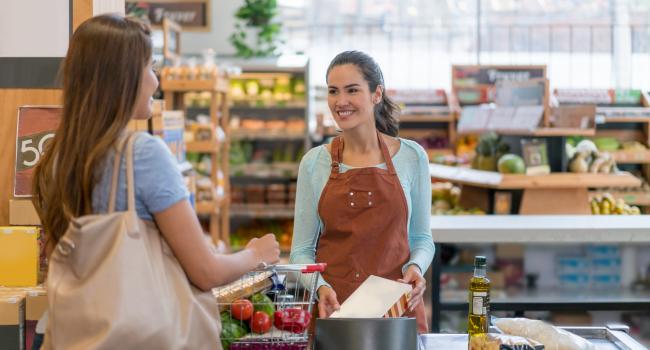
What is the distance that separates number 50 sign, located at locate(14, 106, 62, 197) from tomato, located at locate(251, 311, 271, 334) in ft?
4.00

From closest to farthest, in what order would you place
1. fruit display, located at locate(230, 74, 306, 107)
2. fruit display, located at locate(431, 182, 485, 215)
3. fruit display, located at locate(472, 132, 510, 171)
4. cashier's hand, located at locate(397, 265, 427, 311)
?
cashier's hand, located at locate(397, 265, 427, 311) < fruit display, located at locate(431, 182, 485, 215) < fruit display, located at locate(472, 132, 510, 171) < fruit display, located at locate(230, 74, 306, 107)

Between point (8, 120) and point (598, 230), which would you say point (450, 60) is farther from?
point (8, 120)

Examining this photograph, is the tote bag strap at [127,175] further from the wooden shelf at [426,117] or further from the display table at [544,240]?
the wooden shelf at [426,117]

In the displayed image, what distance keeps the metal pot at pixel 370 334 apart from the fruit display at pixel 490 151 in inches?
161

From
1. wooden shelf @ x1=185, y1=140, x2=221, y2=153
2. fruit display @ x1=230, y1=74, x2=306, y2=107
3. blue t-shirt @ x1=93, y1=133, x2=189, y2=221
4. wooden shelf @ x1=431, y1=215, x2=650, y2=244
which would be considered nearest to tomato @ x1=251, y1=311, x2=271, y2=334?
blue t-shirt @ x1=93, y1=133, x2=189, y2=221

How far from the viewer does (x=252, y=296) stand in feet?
7.18

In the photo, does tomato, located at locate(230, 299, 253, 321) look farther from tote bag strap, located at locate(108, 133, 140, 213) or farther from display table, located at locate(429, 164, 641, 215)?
display table, located at locate(429, 164, 641, 215)

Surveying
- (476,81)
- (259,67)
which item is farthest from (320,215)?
(476,81)

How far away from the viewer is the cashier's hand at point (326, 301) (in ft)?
9.05

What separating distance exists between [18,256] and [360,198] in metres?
1.06

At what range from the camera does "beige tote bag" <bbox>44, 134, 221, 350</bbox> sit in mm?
1835

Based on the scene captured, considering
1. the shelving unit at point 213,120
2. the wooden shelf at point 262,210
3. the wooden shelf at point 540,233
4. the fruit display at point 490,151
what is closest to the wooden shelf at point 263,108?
the wooden shelf at point 262,210

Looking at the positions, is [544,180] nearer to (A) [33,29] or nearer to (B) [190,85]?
(B) [190,85]

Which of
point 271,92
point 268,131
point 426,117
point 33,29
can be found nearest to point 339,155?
point 33,29
